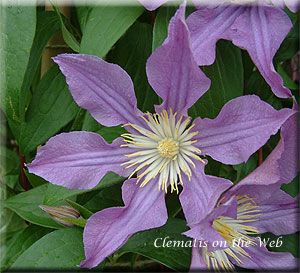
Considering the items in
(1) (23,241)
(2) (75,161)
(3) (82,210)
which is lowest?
(1) (23,241)

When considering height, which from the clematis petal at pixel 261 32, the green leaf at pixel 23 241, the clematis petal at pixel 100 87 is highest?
the clematis petal at pixel 261 32

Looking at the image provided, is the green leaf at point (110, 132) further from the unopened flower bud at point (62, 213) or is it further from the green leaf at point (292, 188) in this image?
the green leaf at point (292, 188)

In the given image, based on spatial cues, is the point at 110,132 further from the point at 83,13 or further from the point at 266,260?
the point at 266,260

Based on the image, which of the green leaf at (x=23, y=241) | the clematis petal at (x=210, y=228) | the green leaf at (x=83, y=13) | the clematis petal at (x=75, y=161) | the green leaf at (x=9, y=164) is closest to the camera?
the clematis petal at (x=210, y=228)

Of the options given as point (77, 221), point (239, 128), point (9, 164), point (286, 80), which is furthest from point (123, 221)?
point (9, 164)

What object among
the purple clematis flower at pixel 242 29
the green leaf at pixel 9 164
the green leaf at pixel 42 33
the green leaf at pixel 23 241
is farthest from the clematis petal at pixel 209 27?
the green leaf at pixel 9 164

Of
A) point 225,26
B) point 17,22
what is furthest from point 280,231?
point 17,22
